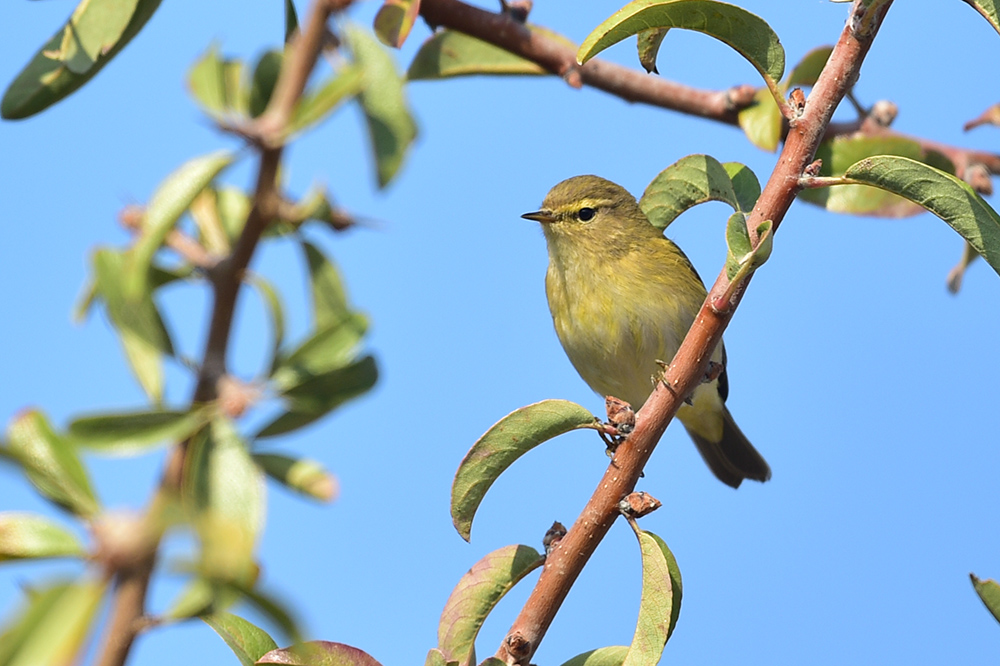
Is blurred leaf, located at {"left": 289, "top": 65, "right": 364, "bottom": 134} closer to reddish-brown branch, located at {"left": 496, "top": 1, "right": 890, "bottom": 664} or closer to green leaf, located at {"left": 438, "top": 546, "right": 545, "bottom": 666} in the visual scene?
reddish-brown branch, located at {"left": 496, "top": 1, "right": 890, "bottom": 664}

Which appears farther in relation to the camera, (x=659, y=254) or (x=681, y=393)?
(x=659, y=254)

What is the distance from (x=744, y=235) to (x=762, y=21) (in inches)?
20.3

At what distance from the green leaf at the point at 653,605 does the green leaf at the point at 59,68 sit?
4.61 feet

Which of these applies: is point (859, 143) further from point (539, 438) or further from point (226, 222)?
point (226, 222)

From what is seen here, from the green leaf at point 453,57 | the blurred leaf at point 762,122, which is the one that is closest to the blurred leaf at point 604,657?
the green leaf at point 453,57

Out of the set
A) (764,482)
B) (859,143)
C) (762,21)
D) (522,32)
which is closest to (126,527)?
(762,21)

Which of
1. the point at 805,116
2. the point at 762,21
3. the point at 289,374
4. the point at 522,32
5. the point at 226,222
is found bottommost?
the point at 289,374

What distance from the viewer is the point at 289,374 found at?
978 millimetres

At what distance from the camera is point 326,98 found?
0.87 m

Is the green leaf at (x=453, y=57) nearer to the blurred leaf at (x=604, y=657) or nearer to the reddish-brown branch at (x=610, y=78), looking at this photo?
the reddish-brown branch at (x=610, y=78)

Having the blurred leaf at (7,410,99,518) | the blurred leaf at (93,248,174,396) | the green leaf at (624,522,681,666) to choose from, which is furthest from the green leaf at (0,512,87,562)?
the green leaf at (624,522,681,666)

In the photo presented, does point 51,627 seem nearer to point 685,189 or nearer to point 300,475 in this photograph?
point 300,475

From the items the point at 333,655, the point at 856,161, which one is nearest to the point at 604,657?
the point at 333,655

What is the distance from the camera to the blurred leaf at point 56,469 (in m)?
0.87
